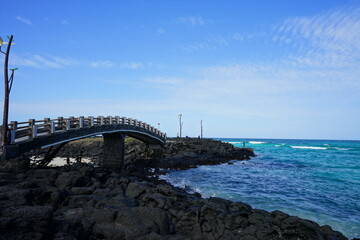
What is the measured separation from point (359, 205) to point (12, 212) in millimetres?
19260

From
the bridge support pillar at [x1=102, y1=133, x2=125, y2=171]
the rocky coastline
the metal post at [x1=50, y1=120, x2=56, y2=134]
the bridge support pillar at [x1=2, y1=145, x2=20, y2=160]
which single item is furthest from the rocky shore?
the rocky coastline

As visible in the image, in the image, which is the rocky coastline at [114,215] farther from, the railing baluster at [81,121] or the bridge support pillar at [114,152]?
the bridge support pillar at [114,152]

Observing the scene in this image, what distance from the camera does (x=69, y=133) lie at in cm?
1712

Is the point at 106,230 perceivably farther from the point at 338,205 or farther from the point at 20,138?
the point at 338,205

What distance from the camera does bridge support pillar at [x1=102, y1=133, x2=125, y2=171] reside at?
24844mm

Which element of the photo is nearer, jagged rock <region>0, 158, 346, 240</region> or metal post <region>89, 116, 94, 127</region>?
jagged rock <region>0, 158, 346, 240</region>

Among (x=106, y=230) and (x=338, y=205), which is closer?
(x=106, y=230)

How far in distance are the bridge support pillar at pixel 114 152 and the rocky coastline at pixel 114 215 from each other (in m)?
9.72

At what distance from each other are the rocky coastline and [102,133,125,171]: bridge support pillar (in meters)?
9.72

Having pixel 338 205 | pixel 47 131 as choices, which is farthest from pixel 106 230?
pixel 338 205

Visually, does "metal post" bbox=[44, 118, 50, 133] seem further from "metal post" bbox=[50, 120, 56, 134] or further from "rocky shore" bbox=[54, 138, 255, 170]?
"rocky shore" bbox=[54, 138, 255, 170]

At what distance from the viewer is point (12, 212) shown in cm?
482

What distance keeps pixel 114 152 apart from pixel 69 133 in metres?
8.57

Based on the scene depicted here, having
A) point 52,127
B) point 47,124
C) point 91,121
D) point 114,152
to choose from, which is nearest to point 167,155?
point 114,152
